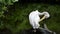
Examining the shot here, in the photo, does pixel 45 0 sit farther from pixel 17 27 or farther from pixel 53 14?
pixel 17 27

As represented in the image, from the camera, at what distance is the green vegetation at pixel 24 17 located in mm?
2147

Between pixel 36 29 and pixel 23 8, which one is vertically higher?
pixel 23 8

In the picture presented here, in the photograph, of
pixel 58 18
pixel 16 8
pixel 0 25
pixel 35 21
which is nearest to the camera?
pixel 35 21

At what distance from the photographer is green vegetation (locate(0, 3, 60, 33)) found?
2.15 meters

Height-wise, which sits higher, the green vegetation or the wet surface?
the green vegetation

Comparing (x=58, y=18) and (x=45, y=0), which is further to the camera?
(x=45, y=0)

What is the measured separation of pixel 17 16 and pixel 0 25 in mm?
264

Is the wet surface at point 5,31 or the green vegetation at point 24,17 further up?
the green vegetation at point 24,17

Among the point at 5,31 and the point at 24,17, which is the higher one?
the point at 24,17

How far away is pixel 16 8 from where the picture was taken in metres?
2.41

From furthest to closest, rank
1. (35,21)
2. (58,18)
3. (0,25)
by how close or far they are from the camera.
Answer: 1. (58,18)
2. (0,25)
3. (35,21)

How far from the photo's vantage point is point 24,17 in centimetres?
226

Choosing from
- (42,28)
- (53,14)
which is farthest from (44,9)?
(42,28)

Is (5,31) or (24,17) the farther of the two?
(24,17)
